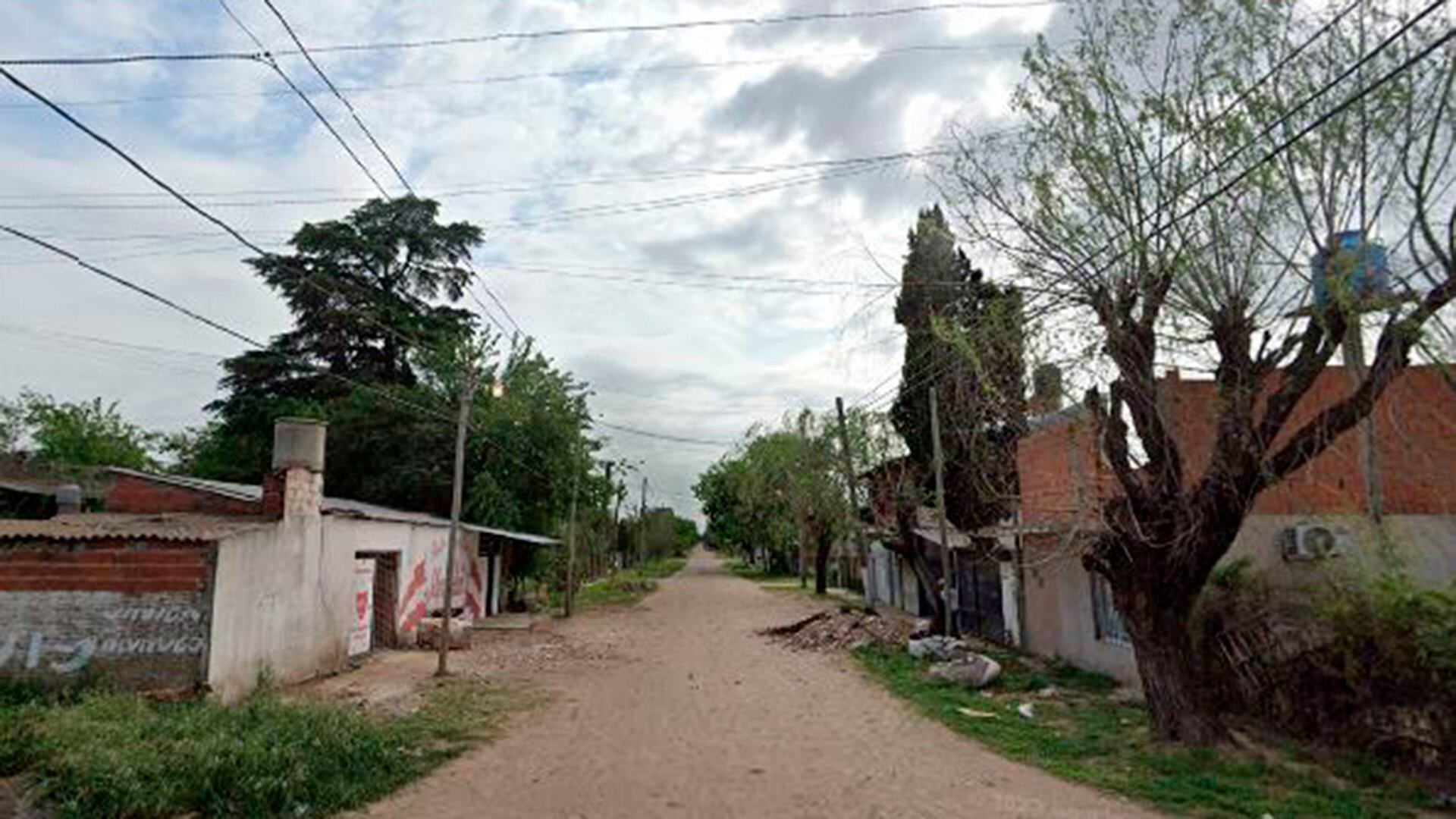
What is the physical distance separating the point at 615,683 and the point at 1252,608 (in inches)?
372

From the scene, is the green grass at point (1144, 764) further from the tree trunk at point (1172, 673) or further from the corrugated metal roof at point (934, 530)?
the corrugated metal roof at point (934, 530)

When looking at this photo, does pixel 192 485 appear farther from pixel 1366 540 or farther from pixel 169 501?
pixel 1366 540

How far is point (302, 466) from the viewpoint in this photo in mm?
14859

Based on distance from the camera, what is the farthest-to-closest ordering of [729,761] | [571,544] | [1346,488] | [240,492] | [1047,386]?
[571,544]
[240,492]
[1346,488]
[1047,386]
[729,761]

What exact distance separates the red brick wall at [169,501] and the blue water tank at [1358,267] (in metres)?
15.1

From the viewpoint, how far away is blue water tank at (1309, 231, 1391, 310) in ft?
25.5

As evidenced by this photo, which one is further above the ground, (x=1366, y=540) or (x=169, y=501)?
(x=169, y=501)

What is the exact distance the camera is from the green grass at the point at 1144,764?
7730 millimetres

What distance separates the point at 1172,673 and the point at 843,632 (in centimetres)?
1257

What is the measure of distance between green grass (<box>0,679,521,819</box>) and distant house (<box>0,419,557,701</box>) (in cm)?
116

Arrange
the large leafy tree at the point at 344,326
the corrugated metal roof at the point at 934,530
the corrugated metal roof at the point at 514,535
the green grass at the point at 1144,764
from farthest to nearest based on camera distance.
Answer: the large leafy tree at the point at 344,326 → the corrugated metal roof at the point at 514,535 → the corrugated metal roof at the point at 934,530 → the green grass at the point at 1144,764

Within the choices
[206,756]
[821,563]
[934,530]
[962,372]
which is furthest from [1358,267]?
[821,563]

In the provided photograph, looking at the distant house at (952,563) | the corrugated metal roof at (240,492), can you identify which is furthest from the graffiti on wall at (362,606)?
the distant house at (952,563)

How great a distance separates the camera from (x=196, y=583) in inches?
472
